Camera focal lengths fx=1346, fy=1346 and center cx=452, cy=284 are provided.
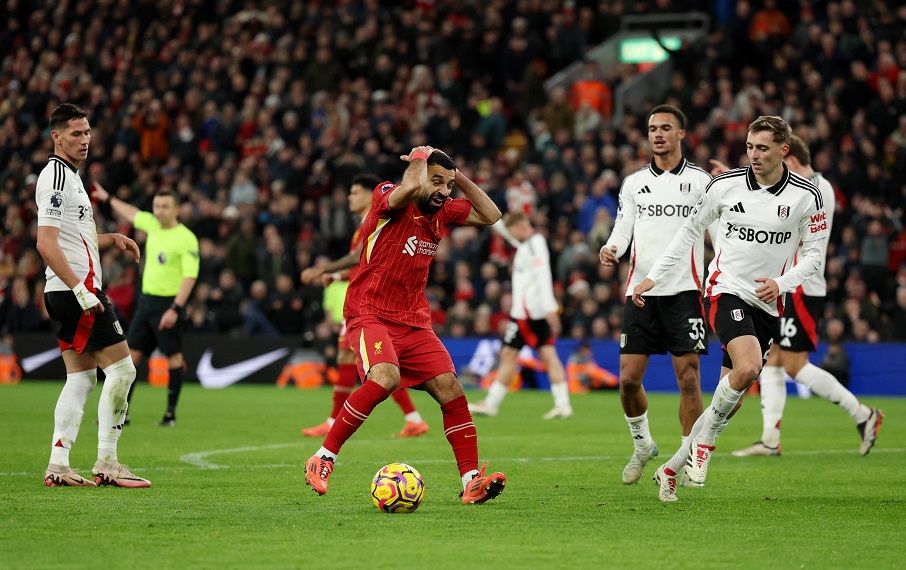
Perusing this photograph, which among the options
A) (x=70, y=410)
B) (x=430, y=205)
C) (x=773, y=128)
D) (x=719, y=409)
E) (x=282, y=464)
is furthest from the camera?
(x=282, y=464)

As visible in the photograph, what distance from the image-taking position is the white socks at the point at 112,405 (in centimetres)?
977

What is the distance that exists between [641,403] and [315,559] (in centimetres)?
413

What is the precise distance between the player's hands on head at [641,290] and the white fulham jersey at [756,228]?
66mm

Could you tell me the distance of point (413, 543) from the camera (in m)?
7.15

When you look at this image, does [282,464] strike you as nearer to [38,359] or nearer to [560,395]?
[560,395]

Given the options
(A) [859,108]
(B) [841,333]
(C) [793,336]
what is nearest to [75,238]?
(C) [793,336]

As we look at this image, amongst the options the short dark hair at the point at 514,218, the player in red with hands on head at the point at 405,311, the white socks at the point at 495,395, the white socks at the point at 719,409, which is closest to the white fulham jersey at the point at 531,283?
the short dark hair at the point at 514,218

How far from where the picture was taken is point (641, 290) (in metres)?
9.35

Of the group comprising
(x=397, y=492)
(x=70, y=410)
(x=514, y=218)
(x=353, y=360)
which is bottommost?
(x=397, y=492)

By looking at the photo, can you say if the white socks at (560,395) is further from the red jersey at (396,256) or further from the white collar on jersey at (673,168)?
the red jersey at (396,256)

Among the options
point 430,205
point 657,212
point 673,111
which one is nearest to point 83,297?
point 430,205

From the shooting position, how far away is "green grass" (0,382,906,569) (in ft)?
22.3

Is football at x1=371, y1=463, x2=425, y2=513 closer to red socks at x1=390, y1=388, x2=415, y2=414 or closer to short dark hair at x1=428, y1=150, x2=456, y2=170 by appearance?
short dark hair at x1=428, y1=150, x2=456, y2=170

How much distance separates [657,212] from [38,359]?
59.5 feet
